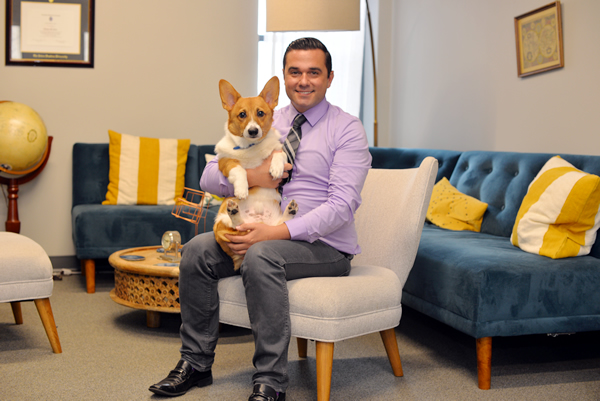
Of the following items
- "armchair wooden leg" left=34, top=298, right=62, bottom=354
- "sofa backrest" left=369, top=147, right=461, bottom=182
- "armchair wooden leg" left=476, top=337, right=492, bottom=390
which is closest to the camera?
"armchair wooden leg" left=476, top=337, right=492, bottom=390

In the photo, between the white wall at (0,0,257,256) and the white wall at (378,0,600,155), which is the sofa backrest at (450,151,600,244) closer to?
the white wall at (378,0,600,155)

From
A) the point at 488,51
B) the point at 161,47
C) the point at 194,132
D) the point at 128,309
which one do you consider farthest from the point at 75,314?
the point at 488,51

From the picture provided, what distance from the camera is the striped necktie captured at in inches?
72.4

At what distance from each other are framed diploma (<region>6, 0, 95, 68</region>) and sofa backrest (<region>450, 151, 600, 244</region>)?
2747 mm

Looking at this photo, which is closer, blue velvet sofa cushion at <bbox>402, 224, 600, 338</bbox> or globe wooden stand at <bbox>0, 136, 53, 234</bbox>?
blue velvet sofa cushion at <bbox>402, 224, 600, 338</bbox>

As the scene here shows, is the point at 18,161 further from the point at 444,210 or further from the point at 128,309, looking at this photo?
the point at 444,210

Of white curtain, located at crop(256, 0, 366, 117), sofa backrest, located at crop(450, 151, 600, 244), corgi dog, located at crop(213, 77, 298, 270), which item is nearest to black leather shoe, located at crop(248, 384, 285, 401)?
corgi dog, located at crop(213, 77, 298, 270)

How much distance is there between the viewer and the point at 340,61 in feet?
15.6

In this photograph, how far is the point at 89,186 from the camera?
374 centimetres

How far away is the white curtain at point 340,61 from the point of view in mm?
4613

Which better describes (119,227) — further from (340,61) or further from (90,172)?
(340,61)

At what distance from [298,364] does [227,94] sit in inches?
41.1

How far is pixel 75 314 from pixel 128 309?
259 mm

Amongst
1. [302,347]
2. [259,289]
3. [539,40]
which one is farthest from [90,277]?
[539,40]
